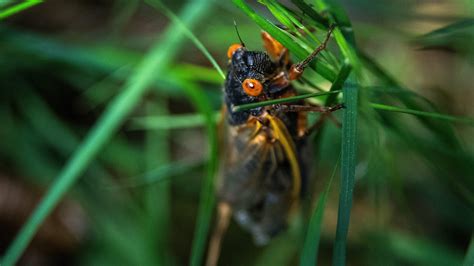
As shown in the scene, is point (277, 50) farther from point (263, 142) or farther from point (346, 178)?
point (346, 178)

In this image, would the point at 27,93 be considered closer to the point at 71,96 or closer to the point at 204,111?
the point at 71,96

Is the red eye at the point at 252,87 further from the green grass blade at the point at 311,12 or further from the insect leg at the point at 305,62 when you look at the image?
the green grass blade at the point at 311,12

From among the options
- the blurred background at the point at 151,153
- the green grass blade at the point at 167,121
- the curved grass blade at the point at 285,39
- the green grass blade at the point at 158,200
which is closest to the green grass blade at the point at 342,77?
the curved grass blade at the point at 285,39

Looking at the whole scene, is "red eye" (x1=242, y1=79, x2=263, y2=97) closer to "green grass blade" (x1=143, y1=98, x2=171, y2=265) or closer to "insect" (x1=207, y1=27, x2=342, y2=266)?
"insect" (x1=207, y1=27, x2=342, y2=266)

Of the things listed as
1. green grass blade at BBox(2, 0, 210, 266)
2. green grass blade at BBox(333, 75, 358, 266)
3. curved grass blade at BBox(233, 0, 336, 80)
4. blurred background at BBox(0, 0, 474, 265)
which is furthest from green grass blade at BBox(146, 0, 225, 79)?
blurred background at BBox(0, 0, 474, 265)

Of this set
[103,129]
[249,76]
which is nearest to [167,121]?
[103,129]

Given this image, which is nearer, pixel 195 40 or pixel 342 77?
pixel 342 77
